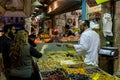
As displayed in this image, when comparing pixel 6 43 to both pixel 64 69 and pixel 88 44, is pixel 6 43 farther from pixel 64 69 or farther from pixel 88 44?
pixel 88 44

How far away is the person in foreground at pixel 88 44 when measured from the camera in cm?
712

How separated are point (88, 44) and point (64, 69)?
129cm

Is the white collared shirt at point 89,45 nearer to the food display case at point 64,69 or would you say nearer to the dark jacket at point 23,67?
the food display case at point 64,69

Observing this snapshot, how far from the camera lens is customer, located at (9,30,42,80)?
6160 mm

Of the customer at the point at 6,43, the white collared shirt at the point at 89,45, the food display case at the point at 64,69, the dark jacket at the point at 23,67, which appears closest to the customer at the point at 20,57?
the dark jacket at the point at 23,67

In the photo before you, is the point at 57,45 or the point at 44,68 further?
the point at 57,45

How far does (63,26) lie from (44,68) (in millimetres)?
12933

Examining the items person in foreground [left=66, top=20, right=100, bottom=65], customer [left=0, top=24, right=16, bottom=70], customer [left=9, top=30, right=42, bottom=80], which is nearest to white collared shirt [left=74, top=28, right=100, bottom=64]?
person in foreground [left=66, top=20, right=100, bottom=65]

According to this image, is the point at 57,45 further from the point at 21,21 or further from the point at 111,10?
the point at 21,21

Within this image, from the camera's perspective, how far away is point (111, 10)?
8445 mm

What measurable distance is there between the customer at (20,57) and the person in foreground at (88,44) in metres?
1.45

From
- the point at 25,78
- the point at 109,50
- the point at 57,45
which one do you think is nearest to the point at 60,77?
the point at 25,78

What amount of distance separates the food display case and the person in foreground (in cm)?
29

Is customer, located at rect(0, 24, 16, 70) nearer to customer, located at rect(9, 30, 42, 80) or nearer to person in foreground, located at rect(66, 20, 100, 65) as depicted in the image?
customer, located at rect(9, 30, 42, 80)
